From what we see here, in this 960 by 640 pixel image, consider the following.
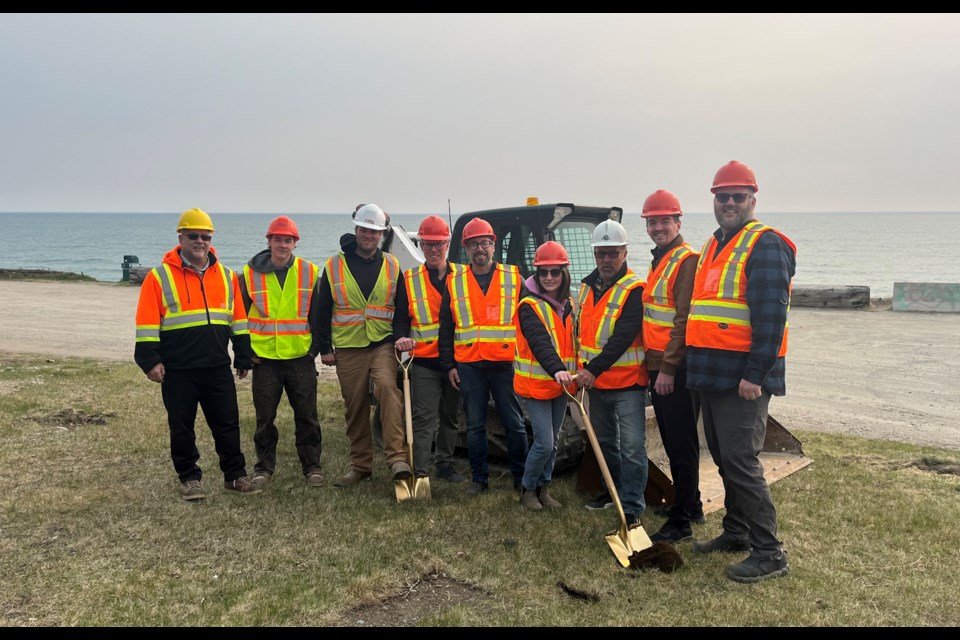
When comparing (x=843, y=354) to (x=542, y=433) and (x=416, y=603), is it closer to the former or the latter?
(x=542, y=433)

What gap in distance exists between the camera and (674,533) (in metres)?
4.62

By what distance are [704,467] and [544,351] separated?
6.58 feet

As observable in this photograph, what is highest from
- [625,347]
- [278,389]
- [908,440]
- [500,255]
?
[500,255]

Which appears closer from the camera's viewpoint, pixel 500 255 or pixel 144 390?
pixel 500 255

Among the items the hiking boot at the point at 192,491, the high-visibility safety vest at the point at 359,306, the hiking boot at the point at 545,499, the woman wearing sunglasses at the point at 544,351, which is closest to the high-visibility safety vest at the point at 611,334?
the woman wearing sunglasses at the point at 544,351

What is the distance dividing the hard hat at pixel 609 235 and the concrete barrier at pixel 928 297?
15.5 meters

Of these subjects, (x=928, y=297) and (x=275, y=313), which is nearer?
(x=275, y=313)

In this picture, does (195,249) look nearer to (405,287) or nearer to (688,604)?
(405,287)

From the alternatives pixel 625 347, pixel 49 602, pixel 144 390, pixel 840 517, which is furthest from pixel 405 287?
pixel 144 390

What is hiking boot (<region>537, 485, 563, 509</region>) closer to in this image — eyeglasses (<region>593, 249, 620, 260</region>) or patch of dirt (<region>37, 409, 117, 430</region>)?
eyeglasses (<region>593, 249, 620, 260</region>)

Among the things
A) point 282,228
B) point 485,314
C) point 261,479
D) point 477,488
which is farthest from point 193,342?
point 477,488

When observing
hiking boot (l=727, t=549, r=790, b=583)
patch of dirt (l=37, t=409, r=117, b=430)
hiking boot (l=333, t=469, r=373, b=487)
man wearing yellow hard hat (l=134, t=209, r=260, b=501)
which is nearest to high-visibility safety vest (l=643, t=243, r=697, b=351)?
hiking boot (l=727, t=549, r=790, b=583)

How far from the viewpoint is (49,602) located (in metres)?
3.86
